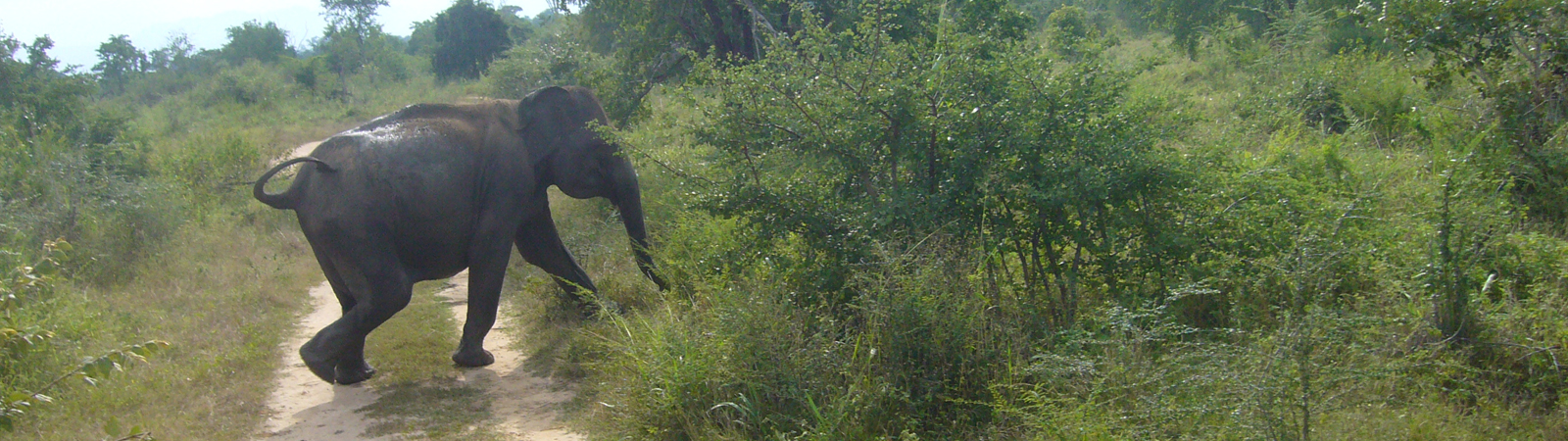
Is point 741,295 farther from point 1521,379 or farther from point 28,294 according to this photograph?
point 28,294

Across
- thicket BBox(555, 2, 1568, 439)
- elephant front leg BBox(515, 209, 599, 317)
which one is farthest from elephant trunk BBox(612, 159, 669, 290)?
thicket BBox(555, 2, 1568, 439)

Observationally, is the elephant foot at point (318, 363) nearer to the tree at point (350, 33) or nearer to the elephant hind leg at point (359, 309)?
the elephant hind leg at point (359, 309)

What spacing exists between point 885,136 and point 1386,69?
23.2 feet

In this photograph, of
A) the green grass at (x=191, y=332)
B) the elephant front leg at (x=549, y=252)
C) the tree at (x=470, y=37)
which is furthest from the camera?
the tree at (x=470, y=37)

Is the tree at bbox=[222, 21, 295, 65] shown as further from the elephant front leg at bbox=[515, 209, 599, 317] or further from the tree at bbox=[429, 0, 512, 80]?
the elephant front leg at bbox=[515, 209, 599, 317]

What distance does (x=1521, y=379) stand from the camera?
4660 mm

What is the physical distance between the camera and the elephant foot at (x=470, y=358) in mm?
7539

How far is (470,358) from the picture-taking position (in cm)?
755

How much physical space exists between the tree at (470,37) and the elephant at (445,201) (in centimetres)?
3305

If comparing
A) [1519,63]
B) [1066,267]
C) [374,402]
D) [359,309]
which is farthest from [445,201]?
[1519,63]

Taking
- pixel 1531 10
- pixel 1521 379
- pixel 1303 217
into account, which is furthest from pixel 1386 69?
pixel 1521 379

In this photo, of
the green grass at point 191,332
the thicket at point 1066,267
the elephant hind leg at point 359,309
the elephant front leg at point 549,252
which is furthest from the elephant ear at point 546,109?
the green grass at point 191,332

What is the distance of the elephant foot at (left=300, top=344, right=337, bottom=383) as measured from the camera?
6.69m

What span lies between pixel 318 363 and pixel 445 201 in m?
1.27
